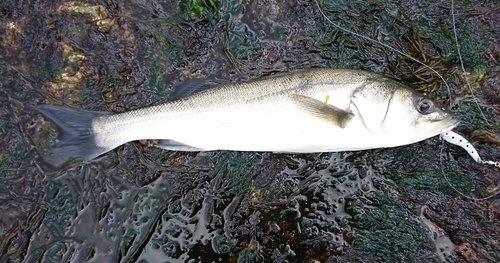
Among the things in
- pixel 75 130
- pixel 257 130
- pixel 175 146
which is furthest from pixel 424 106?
pixel 75 130

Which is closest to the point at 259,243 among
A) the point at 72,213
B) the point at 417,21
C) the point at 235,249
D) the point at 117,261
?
the point at 235,249

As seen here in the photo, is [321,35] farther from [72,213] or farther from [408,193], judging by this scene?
[72,213]

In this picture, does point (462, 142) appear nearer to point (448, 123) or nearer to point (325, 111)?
point (448, 123)

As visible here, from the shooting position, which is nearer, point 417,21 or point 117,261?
point 117,261

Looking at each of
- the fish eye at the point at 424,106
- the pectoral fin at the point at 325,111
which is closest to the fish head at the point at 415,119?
the fish eye at the point at 424,106

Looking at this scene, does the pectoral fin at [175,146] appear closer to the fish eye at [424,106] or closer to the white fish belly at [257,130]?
the white fish belly at [257,130]

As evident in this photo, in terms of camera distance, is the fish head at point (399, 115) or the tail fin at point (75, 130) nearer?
the fish head at point (399, 115)
